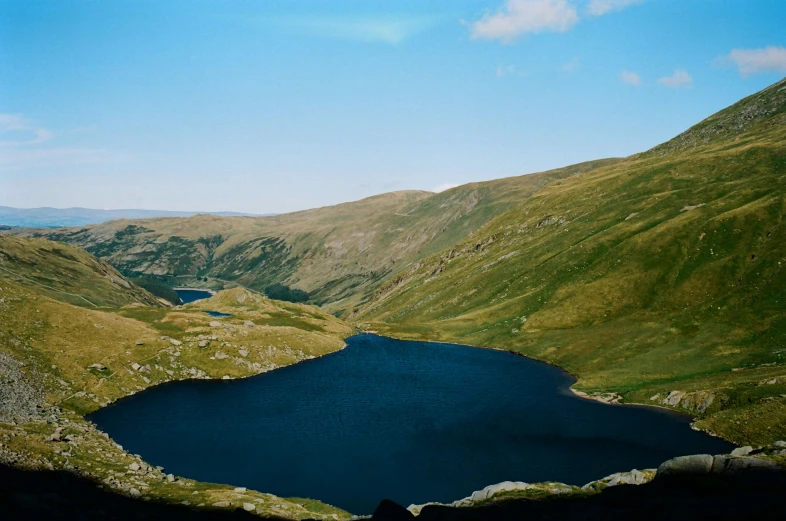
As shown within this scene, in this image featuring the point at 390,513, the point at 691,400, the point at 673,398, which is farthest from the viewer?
the point at 673,398

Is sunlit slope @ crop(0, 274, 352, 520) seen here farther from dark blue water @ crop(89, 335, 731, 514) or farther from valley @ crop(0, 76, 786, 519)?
dark blue water @ crop(89, 335, 731, 514)

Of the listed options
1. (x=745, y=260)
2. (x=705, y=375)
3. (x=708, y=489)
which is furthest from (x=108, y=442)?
(x=745, y=260)

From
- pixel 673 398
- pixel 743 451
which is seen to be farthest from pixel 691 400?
pixel 743 451

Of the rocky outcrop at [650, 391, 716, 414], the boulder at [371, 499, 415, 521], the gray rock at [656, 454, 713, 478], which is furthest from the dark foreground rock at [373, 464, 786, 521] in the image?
the rocky outcrop at [650, 391, 716, 414]

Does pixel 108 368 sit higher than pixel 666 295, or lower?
lower

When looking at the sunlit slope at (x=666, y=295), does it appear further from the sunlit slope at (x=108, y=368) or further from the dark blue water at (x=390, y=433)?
the sunlit slope at (x=108, y=368)

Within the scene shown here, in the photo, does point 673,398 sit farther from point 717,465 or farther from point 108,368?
point 108,368

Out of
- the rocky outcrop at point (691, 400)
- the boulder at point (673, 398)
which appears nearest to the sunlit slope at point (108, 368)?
the rocky outcrop at point (691, 400)
